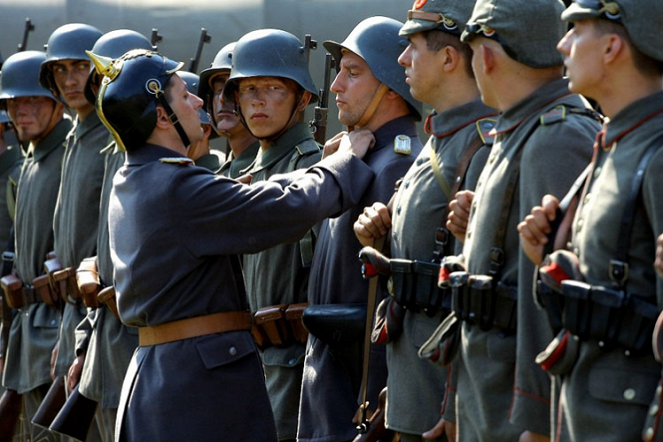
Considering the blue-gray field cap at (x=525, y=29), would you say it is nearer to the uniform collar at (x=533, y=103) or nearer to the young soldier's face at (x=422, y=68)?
the uniform collar at (x=533, y=103)

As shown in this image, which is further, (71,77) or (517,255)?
(71,77)

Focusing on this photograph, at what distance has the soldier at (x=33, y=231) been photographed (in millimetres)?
8539

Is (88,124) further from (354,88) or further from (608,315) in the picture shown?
(608,315)

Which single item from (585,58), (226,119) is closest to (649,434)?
(585,58)

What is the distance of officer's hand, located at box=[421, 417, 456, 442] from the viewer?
4598mm

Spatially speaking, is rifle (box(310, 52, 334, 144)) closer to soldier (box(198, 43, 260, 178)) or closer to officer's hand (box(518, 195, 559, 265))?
soldier (box(198, 43, 260, 178))

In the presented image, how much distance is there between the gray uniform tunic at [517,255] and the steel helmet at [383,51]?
4.93ft

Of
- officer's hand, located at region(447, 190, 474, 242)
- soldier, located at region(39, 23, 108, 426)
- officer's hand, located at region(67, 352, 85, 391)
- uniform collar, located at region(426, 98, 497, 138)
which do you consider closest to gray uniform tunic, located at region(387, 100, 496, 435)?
uniform collar, located at region(426, 98, 497, 138)

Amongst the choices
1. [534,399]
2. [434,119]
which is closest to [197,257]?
[434,119]

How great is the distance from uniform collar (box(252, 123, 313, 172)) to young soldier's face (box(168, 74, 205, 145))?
1.14 metres

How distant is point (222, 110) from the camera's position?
25.5 ft

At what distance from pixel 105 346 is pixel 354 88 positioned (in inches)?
91.6

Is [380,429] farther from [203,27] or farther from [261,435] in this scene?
[203,27]

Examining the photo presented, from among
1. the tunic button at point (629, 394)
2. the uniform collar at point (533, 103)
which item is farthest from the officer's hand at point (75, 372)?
the tunic button at point (629, 394)
